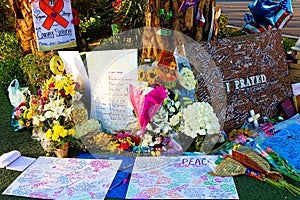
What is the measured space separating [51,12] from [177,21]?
160 centimetres

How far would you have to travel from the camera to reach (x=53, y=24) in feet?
13.7

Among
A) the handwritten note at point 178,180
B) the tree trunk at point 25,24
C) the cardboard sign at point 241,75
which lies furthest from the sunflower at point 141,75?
the tree trunk at point 25,24

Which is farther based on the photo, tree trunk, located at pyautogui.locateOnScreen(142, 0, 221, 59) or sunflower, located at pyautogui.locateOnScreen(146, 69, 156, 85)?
tree trunk, located at pyautogui.locateOnScreen(142, 0, 221, 59)

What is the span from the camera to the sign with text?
4.04 meters

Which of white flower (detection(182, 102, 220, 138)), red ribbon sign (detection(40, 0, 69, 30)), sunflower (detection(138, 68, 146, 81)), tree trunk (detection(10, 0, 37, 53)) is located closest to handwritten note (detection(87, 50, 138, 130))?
sunflower (detection(138, 68, 146, 81))

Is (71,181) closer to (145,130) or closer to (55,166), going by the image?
(55,166)

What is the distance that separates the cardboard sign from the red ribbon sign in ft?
6.24

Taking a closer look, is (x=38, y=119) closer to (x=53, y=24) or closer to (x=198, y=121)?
(x=198, y=121)

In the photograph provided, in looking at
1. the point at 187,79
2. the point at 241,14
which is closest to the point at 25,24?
the point at 187,79

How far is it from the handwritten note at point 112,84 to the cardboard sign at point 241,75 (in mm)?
540

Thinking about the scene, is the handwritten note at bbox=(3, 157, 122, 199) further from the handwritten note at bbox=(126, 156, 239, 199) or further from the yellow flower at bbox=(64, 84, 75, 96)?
the yellow flower at bbox=(64, 84, 75, 96)

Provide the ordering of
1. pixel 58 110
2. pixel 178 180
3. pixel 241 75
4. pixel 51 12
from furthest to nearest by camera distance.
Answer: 1. pixel 51 12
2. pixel 241 75
3. pixel 58 110
4. pixel 178 180

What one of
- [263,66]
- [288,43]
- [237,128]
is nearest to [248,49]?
[263,66]

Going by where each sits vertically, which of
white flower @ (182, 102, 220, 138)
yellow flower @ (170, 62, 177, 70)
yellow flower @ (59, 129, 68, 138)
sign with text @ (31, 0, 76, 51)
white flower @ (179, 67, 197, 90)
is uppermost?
sign with text @ (31, 0, 76, 51)
